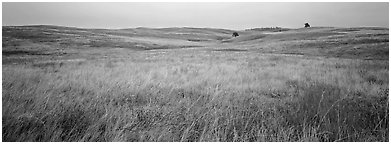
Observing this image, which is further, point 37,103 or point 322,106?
point 322,106

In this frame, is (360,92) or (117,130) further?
(360,92)

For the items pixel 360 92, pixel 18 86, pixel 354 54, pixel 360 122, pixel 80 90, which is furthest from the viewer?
pixel 354 54

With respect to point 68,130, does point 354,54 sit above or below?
above

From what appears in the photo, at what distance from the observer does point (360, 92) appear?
5.57 metres

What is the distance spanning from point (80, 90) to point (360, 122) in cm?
514

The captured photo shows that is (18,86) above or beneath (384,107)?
above

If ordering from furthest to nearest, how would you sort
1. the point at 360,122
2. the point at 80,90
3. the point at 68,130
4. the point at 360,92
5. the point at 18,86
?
the point at 360,92 < the point at 80,90 < the point at 18,86 < the point at 360,122 < the point at 68,130

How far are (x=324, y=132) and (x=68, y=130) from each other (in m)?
3.29

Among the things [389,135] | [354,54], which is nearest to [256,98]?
[389,135]

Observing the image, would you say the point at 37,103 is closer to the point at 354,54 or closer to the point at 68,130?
the point at 68,130

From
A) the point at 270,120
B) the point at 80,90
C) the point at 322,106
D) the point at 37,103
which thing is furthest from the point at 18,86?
the point at 322,106

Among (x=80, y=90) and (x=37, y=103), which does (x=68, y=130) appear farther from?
(x=80, y=90)

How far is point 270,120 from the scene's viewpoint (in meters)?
3.55

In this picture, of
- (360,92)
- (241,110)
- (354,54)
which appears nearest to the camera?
(241,110)
